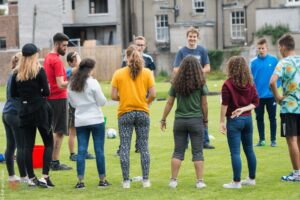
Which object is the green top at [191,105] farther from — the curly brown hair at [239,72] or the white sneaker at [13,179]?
the white sneaker at [13,179]

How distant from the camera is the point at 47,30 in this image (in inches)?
2985

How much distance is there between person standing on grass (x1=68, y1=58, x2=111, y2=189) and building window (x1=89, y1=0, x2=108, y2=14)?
6598 centimetres

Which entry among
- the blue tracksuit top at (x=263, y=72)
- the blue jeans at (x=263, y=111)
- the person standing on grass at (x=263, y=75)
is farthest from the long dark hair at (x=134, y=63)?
the blue jeans at (x=263, y=111)

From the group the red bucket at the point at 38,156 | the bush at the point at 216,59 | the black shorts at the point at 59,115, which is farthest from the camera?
the bush at the point at 216,59

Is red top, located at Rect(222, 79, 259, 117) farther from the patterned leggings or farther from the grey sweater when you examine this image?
the grey sweater

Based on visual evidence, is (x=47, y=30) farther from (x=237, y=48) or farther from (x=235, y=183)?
(x=235, y=183)

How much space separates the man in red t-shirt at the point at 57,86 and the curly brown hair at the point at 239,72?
3.11 metres

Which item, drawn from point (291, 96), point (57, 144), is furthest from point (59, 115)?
point (291, 96)

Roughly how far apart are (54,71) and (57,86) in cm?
26

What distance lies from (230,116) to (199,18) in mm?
61202

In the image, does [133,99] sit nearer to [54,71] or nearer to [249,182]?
[249,182]

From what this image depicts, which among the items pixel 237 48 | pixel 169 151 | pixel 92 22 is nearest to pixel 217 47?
pixel 237 48

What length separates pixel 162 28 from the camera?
75188 millimetres

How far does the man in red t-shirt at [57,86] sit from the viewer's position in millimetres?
13922
